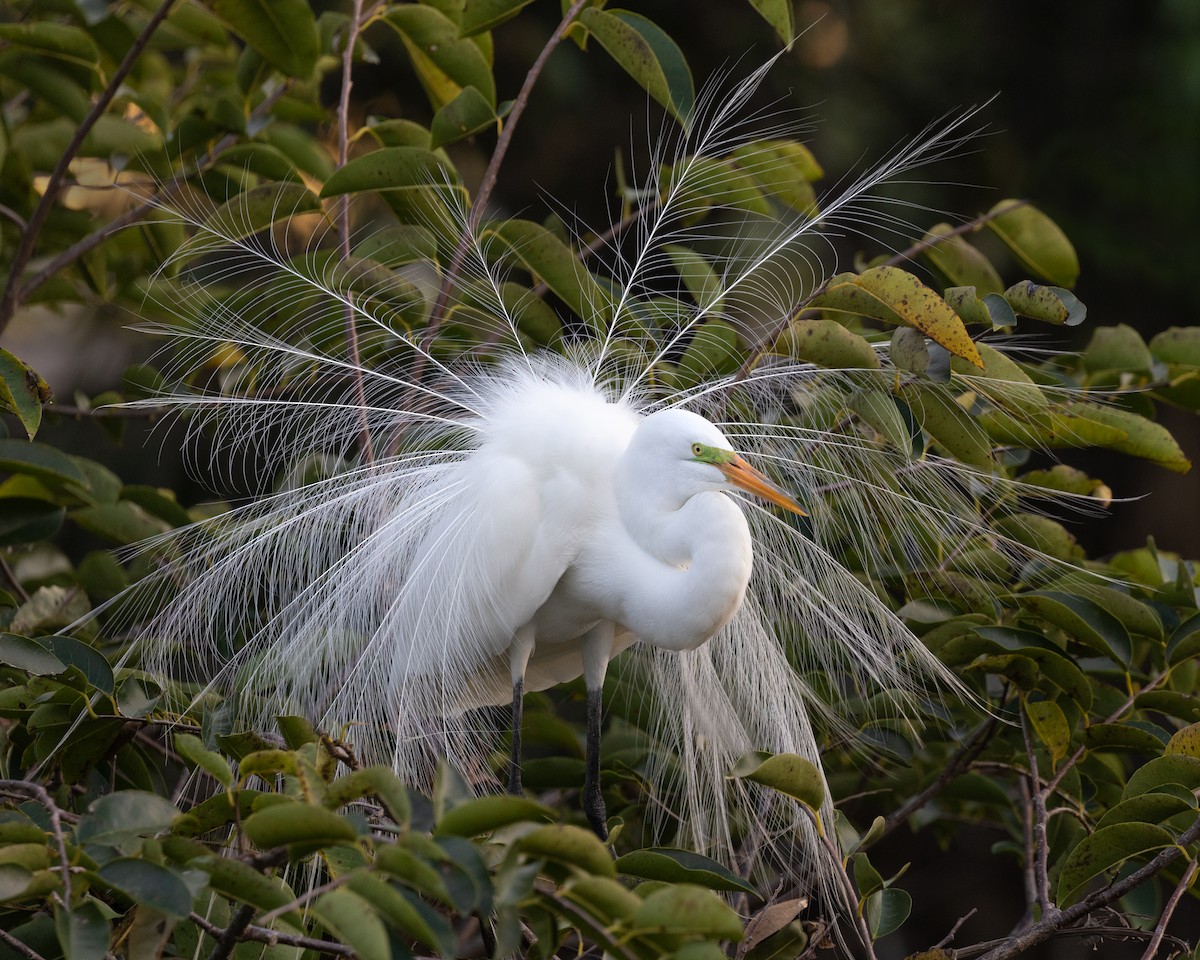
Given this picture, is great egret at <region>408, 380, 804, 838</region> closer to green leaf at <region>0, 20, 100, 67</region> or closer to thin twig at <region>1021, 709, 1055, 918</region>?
thin twig at <region>1021, 709, 1055, 918</region>

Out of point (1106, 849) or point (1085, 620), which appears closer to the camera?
point (1106, 849)

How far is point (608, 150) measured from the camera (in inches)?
244

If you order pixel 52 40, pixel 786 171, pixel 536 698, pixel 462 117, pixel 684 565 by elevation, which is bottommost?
pixel 536 698

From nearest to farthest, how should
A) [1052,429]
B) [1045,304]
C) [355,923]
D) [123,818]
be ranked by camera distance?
[355,923] → [123,818] → [1045,304] → [1052,429]

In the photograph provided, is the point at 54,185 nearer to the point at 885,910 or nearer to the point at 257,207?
the point at 257,207

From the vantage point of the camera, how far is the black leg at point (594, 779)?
89.0 inches

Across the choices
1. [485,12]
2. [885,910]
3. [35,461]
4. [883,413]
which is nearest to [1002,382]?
[883,413]

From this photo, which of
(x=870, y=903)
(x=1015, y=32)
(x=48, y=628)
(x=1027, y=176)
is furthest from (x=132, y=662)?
(x=1015, y=32)

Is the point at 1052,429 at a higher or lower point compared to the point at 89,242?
lower

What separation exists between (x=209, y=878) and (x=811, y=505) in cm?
138

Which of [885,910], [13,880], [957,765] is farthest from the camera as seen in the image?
[957,765]

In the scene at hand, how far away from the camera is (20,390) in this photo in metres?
1.84

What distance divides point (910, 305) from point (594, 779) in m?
1.05

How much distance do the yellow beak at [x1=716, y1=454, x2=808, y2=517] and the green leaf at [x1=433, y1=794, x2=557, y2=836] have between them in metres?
0.80
